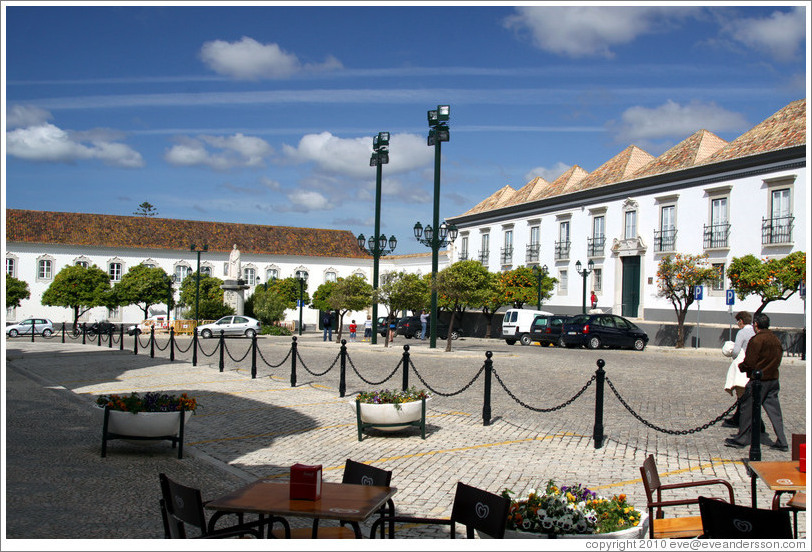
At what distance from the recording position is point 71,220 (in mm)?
59656

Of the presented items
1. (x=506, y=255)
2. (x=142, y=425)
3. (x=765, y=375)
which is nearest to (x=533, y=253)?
(x=506, y=255)

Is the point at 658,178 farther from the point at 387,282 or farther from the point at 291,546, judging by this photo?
the point at 291,546

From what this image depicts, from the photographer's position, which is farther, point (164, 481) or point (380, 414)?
point (380, 414)

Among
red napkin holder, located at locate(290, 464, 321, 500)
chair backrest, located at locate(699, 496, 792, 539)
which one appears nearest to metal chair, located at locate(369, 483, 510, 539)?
red napkin holder, located at locate(290, 464, 321, 500)

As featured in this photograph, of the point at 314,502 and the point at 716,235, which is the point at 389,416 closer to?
the point at 314,502

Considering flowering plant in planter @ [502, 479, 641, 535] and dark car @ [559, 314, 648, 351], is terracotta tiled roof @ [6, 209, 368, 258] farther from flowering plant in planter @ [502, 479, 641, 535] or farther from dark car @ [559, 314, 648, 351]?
flowering plant in planter @ [502, 479, 641, 535]

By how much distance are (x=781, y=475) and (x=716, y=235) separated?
30526 mm

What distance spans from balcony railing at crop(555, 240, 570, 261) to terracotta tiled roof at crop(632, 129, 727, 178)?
20.1 ft

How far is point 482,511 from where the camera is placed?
4.07 m

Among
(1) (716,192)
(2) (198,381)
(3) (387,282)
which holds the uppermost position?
(1) (716,192)

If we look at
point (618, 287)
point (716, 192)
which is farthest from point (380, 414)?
point (618, 287)

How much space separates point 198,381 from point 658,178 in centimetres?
2786

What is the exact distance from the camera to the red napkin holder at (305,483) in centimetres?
426

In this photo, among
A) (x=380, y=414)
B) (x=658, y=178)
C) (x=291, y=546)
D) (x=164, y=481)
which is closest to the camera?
(x=291, y=546)
